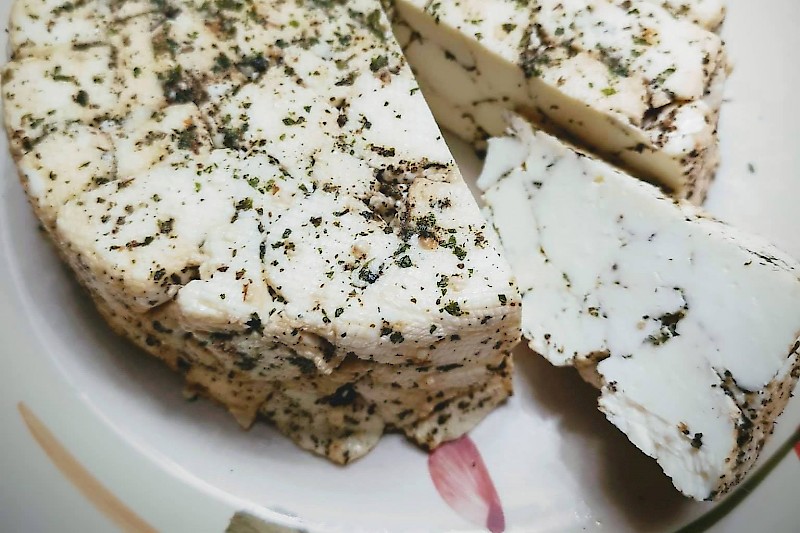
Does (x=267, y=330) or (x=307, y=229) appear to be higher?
(x=307, y=229)

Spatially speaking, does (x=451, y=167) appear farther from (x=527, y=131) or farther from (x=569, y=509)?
(x=569, y=509)

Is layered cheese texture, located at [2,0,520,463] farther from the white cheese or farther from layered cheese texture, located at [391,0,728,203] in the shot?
the white cheese

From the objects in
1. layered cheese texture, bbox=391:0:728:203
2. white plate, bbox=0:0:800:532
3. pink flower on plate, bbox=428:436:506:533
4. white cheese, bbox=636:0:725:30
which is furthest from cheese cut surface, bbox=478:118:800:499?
white cheese, bbox=636:0:725:30

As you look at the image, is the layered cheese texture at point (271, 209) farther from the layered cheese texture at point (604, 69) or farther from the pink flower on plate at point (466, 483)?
the layered cheese texture at point (604, 69)

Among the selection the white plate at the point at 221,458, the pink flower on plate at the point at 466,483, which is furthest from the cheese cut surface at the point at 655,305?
the pink flower on plate at the point at 466,483

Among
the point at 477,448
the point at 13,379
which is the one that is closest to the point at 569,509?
the point at 477,448

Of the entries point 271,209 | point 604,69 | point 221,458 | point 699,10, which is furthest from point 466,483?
point 699,10
